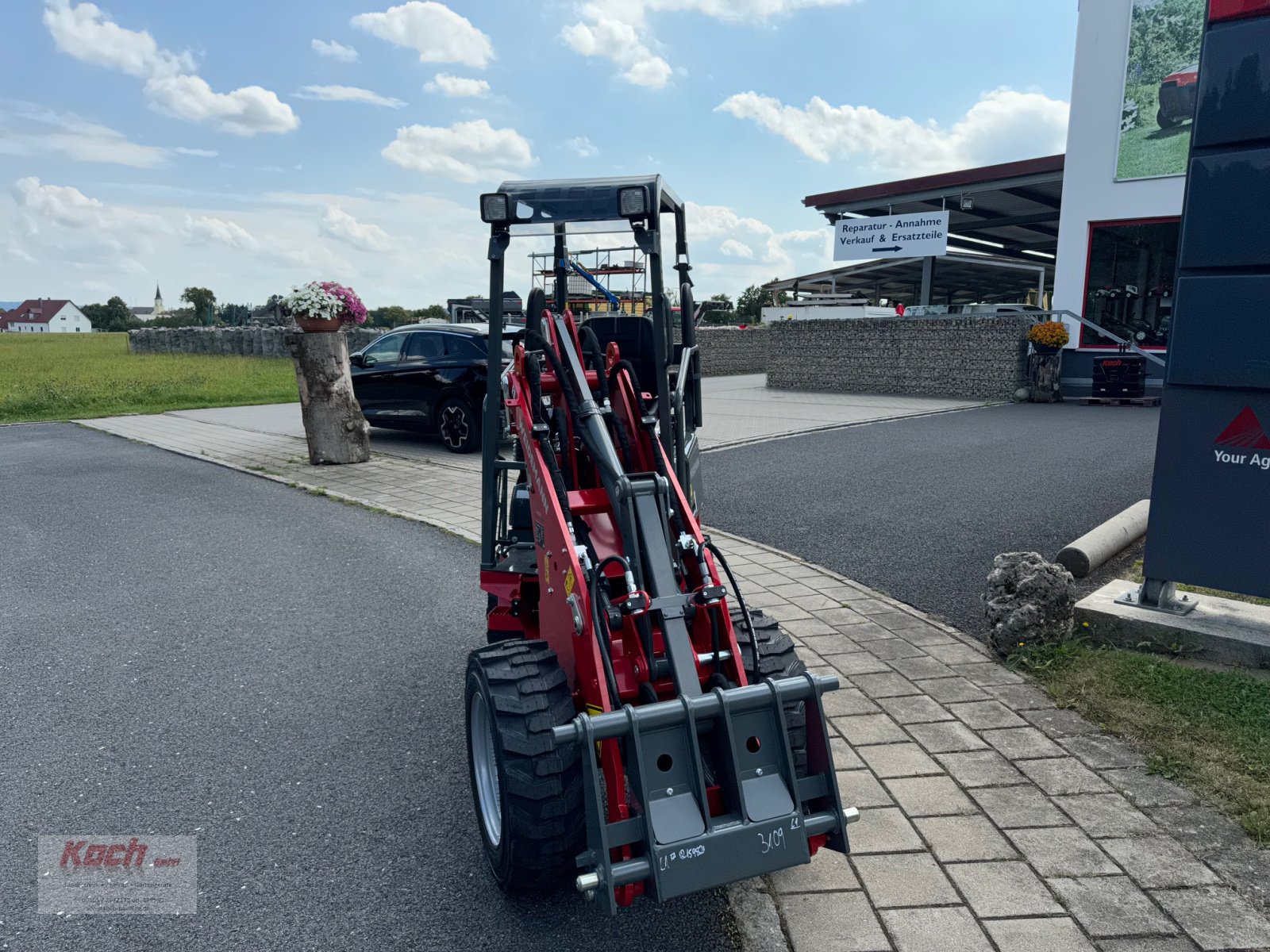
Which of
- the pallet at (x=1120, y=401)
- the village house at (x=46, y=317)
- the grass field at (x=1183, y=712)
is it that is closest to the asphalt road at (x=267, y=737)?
the grass field at (x=1183, y=712)

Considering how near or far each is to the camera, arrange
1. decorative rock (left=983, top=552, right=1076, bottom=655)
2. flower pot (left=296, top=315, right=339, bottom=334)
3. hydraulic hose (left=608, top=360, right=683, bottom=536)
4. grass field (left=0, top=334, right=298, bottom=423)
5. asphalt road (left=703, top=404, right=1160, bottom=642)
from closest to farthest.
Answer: hydraulic hose (left=608, top=360, right=683, bottom=536)
decorative rock (left=983, top=552, right=1076, bottom=655)
asphalt road (left=703, top=404, right=1160, bottom=642)
flower pot (left=296, top=315, right=339, bottom=334)
grass field (left=0, top=334, right=298, bottom=423)

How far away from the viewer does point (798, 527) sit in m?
7.43

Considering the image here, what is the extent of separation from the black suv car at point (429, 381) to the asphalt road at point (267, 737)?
13.1 feet

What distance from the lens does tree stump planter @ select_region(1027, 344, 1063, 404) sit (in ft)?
56.7

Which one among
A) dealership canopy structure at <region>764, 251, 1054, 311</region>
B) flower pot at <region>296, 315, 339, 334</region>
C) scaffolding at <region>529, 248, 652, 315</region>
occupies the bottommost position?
flower pot at <region>296, 315, 339, 334</region>

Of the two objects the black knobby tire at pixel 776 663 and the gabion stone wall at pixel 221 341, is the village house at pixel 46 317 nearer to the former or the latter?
the gabion stone wall at pixel 221 341

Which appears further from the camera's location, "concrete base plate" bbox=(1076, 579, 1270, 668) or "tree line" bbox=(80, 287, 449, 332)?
"tree line" bbox=(80, 287, 449, 332)

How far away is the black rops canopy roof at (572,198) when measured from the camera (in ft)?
12.1

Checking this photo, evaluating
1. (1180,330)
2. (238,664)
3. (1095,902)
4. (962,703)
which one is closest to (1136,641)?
(962,703)

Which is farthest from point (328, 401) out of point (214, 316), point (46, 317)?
point (46, 317)

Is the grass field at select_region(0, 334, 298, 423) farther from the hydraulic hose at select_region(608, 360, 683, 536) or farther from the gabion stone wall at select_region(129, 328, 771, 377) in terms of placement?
the hydraulic hose at select_region(608, 360, 683, 536)

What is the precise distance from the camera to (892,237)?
21.0 metres

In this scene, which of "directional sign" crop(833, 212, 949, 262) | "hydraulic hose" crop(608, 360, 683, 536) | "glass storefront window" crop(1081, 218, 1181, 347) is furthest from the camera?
"directional sign" crop(833, 212, 949, 262)

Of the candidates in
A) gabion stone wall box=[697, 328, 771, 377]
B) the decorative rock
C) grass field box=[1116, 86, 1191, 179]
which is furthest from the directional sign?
the decorative rock
